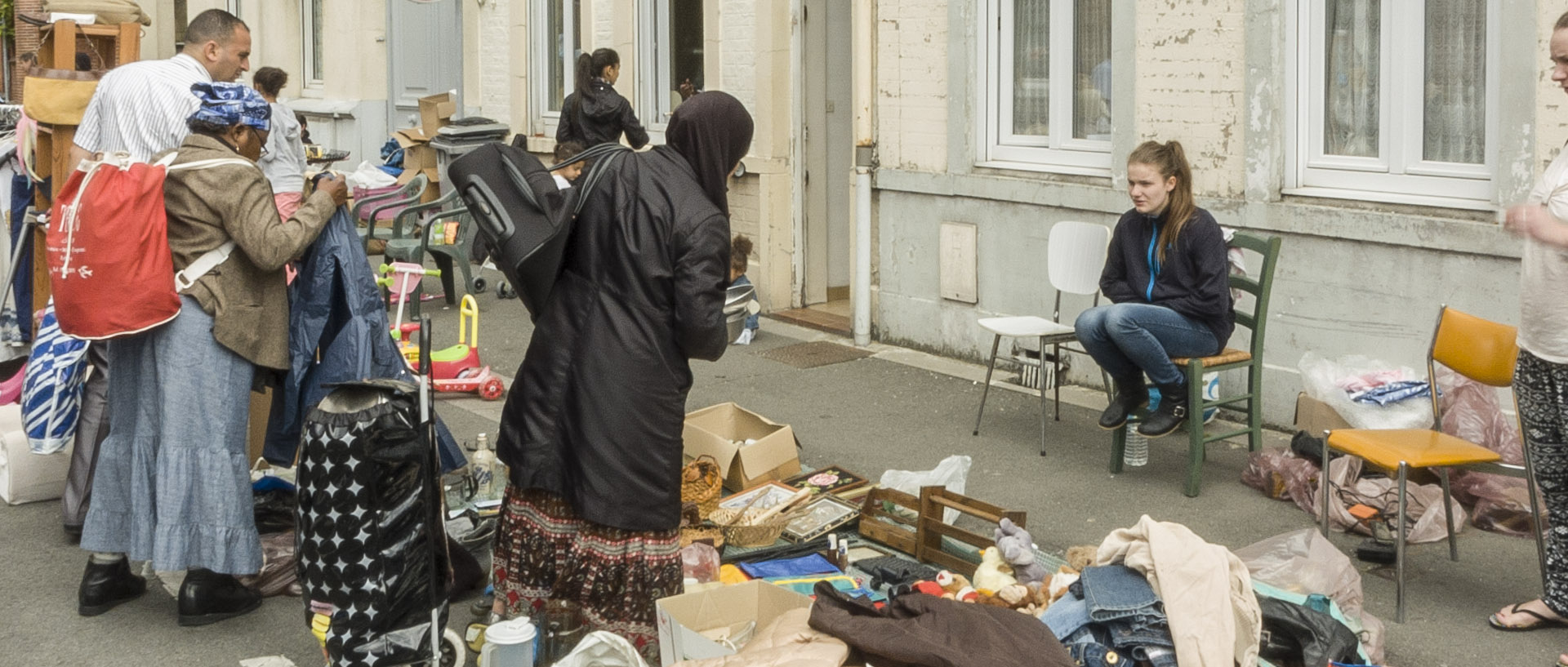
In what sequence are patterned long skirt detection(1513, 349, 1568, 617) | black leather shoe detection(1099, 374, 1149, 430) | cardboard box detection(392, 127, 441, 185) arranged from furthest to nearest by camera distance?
cardboard box detection(392, 127, 441, 185) < black leather shoe detection(1099, 374, 1149, 430) < patterned long skirt detection(1513, 349, 1568, 617)

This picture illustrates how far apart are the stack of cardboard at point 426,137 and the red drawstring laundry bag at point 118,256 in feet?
33.6

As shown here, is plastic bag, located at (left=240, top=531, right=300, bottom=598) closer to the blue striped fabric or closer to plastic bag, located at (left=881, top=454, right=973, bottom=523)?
the blue striped fabric

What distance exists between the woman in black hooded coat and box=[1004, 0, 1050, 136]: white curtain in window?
16.9ft

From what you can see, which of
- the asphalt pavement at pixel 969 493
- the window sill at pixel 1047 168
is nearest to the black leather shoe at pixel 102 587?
the asphalt pavement at pixel 969 493

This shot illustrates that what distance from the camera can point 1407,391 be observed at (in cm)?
702

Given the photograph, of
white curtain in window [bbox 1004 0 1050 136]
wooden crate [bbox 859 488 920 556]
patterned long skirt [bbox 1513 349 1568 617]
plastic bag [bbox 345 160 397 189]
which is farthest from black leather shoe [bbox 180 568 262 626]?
plastic bag [bbox 345 160 397 189]

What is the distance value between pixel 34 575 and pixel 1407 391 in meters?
5.70

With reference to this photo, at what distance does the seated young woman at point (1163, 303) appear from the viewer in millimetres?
6988

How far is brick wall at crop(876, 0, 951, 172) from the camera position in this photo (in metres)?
9.97

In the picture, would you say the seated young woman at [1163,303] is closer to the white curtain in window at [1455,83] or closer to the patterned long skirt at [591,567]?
the white curtain in window at [1455,83]

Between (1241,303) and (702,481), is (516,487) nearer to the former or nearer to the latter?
(702,481)

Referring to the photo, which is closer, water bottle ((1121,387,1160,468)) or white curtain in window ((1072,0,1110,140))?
water bottle ((1121,387,1160,468))

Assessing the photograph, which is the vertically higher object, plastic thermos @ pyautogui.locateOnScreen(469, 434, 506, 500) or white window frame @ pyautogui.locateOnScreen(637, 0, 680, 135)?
white window frame @ pyautogui.locateOnScreen(637, 0, 680, 135)

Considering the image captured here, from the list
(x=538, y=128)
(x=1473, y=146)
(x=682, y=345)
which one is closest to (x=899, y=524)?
(x=682, y=345)
